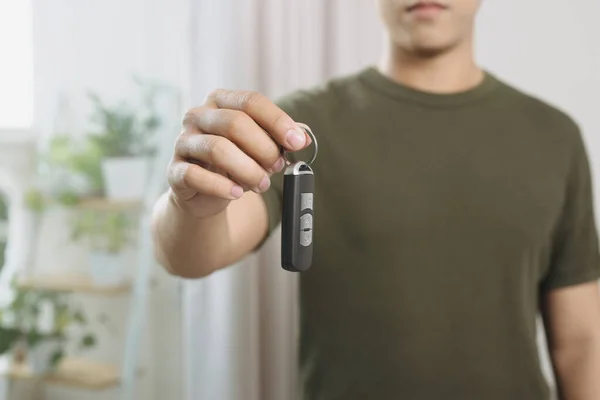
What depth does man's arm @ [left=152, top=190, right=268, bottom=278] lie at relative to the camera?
0.83 meters

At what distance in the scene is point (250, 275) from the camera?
1544 mm

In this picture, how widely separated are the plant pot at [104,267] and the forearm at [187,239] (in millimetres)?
802

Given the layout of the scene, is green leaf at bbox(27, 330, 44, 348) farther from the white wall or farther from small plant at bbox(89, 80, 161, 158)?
the white wall

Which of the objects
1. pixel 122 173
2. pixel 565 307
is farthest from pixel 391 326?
Answer: pixel 122 173

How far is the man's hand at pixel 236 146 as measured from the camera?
632 mm

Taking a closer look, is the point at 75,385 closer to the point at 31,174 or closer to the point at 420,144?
the point at 31,174

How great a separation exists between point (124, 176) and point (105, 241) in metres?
0.16

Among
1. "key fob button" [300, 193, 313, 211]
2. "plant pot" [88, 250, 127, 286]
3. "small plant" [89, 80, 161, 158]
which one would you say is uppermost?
"small plant" [89, 80, 161, 158]

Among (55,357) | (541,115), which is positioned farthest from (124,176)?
(541,115)

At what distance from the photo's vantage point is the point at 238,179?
0.64 m

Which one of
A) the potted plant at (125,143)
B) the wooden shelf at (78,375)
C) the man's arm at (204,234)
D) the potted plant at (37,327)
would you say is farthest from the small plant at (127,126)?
the man's arm at (204,234)

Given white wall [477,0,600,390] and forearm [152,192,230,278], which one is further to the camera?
white wall [477,0,600,390]

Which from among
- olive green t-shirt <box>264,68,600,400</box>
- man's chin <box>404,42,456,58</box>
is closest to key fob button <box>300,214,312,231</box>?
olive green t-shirt <box>264,68,600,400</box>

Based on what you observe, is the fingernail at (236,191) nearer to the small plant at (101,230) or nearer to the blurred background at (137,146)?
the blurred background at (137,146)
